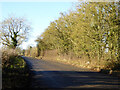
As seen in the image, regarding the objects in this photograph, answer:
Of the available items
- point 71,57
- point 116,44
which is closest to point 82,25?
point 116,44

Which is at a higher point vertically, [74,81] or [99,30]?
[99,30]

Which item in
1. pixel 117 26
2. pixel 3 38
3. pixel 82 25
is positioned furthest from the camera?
pixel 3 38

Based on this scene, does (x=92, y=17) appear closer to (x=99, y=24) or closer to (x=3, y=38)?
(x=99, y=24)

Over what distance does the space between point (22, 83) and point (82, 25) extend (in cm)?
1658

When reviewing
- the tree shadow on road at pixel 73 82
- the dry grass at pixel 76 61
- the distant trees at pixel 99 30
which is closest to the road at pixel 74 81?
the tree shadow on road at pixel 73 82

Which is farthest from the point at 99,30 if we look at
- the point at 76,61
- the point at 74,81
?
the point at 74,81

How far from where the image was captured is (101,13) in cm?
2089

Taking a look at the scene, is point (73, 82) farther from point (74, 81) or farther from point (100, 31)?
point (100, 31)

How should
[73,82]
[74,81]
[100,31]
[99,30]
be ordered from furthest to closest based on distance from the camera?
[99,30] → [100,31] → [74,81] → [73,82]

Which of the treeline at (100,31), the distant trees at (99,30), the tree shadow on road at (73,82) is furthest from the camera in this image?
the distant trees at (99,30)

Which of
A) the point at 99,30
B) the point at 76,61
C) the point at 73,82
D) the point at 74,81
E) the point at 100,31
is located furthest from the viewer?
the point at 76,61

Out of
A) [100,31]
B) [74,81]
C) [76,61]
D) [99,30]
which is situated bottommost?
[74,81]

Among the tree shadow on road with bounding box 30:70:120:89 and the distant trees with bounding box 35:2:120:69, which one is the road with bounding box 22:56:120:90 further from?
the distant trees with bounding box 35:2:120:69

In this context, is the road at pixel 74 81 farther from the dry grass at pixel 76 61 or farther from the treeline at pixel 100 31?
the treeline at pixel 100 31
